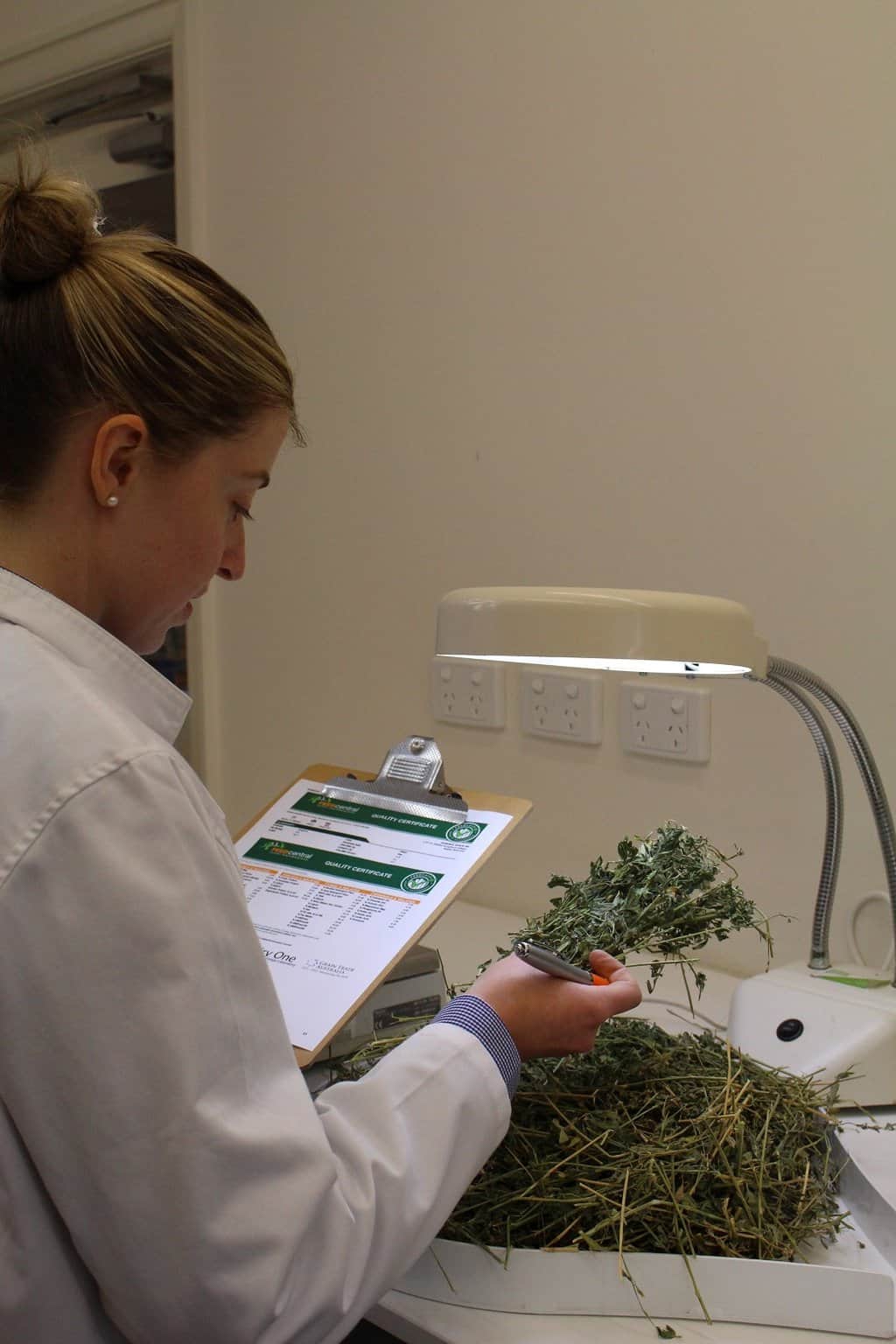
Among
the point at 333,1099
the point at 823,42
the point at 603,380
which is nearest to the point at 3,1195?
the point at 333,1099

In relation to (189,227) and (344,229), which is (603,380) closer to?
(344,229)

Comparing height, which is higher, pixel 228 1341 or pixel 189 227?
pixel 189 227

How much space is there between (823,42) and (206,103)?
3.89 feet

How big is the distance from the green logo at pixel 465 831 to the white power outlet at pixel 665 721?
20.9 inches

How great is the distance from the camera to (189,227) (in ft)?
7.39

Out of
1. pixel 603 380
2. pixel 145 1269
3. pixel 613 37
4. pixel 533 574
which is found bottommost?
pixel 145 1269

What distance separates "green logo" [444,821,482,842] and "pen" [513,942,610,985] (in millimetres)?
240

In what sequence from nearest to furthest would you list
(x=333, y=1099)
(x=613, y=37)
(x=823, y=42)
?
(x=333, y=1099) → (x=823, y=42) → (x=613, y=37)

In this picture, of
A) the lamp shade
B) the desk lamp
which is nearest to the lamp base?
the desk lamp

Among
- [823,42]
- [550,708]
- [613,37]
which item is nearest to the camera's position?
[823,42]

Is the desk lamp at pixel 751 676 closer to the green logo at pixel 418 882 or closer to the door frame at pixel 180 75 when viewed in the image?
the green logo at pixel 418 882

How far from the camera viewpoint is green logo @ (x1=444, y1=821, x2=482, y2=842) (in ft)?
3.91

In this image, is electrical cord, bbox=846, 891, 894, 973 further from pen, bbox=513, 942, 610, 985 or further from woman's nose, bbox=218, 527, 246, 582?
woman's nose, bbox=218, 527, 246, 582

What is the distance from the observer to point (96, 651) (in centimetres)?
77
